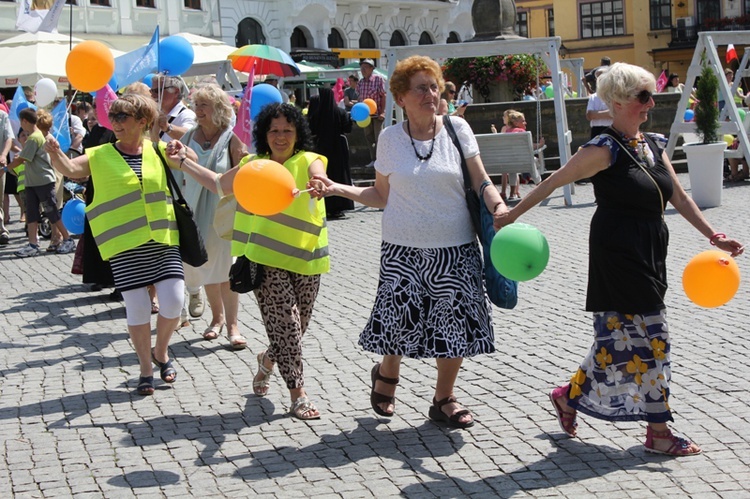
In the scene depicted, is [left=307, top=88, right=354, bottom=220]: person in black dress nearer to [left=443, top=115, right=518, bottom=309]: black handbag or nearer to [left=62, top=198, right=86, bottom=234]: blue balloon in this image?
[left=62, top=198, right=86, bottom=234]: blue balloon

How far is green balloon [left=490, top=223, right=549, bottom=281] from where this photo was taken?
4664mm

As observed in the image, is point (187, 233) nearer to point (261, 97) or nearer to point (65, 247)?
point (261, 97)

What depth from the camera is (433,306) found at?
5266 mm

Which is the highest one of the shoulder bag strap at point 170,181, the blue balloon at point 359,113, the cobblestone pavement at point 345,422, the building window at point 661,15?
the building window at point 661,15

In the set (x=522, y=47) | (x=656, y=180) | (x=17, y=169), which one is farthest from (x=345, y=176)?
(x=656, y=180)

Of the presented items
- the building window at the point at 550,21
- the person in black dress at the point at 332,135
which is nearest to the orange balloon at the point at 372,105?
the person in black dress at the point at 332,135

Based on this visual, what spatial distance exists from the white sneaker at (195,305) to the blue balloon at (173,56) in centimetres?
169

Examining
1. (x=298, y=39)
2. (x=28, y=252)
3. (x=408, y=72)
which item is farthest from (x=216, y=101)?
(x=298, y=39)

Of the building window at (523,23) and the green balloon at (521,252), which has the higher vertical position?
the building window at (523,23)

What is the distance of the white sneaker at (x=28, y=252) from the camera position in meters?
13.0

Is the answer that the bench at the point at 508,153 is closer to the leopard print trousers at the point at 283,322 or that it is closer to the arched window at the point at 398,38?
the leopard print trousers at the point at 283,322

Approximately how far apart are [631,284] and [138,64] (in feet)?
16.3

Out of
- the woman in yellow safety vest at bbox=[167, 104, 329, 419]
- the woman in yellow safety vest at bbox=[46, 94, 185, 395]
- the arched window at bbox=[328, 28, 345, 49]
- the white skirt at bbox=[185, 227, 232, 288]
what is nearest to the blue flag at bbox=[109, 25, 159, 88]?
the white skirt at bbox=[185, 227, 232, 288]

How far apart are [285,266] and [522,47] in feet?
30.1
